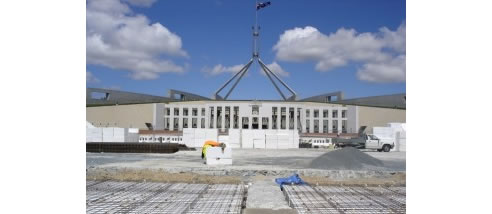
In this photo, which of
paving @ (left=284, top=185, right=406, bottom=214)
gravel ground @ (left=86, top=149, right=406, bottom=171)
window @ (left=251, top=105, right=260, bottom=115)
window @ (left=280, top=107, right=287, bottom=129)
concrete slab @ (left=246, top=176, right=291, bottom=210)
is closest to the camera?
concrete slab @ (left=246, top=176, right=291, bottom=210)

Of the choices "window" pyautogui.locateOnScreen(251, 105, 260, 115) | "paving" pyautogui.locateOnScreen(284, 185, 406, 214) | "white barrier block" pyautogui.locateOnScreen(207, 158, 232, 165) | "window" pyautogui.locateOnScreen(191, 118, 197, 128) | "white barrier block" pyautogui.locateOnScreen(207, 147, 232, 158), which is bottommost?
"white barrier block" pyautogui.locateOnScreen(207, 158, 232, 165)

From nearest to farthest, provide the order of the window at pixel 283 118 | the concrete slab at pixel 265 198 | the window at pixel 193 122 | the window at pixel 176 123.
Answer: the concrete slab at pixel 265 198 < the window at pixel 283 118 < the window at pixel 193 122 < the window at pixel 176 123

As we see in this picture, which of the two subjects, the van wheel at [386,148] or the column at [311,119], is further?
the column at [311,119]

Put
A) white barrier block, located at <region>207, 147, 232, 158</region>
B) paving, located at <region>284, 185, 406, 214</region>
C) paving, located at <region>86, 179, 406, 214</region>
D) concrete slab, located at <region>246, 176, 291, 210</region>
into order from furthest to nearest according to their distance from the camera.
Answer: white barrier block, located at <region>207, 147, 232, 158</region> < paving, located at <region>284, 185, 406, 214</region> < paving, located at <region>86, 179, 406, 214</region> < concrete slab, located at <region>246, 176, 291, 210</region>

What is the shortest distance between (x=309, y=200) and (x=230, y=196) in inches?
64.5

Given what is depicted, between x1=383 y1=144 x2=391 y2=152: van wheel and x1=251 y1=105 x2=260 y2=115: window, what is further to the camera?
x1=251 y1=105 x2=260 y2=115: window

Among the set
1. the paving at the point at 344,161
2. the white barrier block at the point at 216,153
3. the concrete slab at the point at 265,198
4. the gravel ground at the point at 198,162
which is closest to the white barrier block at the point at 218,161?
the white barrier block at the point at 216,153

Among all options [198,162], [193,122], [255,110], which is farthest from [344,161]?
[193,122]

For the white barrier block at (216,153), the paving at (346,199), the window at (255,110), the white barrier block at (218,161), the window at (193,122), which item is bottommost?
the white barrier block at (218,161)

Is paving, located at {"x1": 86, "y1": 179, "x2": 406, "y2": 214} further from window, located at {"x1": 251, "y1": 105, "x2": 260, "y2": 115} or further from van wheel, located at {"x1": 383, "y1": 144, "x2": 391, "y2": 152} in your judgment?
window, located at {"x1": 251, "y1": 105, "x2": 260, "y2": 115}

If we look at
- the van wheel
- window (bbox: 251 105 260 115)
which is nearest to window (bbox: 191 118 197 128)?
window (bbox: 251 105 260 115)

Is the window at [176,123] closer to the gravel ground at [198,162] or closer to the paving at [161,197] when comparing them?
the gravel ground at [198,162]

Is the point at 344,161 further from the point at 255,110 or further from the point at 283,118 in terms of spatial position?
the point at 283,118
